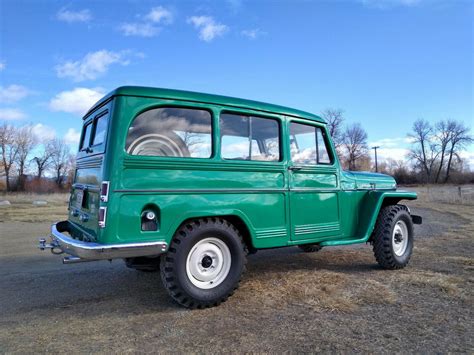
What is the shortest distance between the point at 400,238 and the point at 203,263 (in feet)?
11.5

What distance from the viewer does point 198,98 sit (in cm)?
437

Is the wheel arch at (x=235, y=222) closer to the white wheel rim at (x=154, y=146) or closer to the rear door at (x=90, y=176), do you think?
the white wheel rim at (x=154, y=146)

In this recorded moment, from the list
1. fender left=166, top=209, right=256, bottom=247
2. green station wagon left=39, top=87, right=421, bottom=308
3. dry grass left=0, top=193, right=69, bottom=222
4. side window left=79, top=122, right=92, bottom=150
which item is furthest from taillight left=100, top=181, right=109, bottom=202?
dry grass left=0, top=193, right=69, bottom=222

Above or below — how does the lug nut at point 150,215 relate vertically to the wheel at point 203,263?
above

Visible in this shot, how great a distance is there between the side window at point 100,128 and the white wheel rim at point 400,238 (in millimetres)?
4458

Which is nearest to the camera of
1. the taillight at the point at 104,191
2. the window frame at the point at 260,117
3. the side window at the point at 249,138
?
the taillight at the point at 104,191

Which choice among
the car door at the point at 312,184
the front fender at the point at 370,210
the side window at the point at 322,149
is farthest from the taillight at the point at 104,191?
the front fender at the point at 370,210

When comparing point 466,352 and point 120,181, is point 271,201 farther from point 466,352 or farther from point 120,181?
point 466,352

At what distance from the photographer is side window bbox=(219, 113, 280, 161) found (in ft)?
15.1

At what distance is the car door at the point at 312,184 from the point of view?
5039mm

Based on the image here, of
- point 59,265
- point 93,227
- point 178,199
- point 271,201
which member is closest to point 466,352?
point 271,201

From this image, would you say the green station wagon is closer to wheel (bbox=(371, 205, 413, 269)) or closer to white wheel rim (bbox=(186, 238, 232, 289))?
white wheel rim (bbox=(186, 238, 232, 289))

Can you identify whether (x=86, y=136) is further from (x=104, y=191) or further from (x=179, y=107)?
(x=104, y=191)

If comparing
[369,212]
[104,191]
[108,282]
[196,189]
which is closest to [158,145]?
[196,189]
